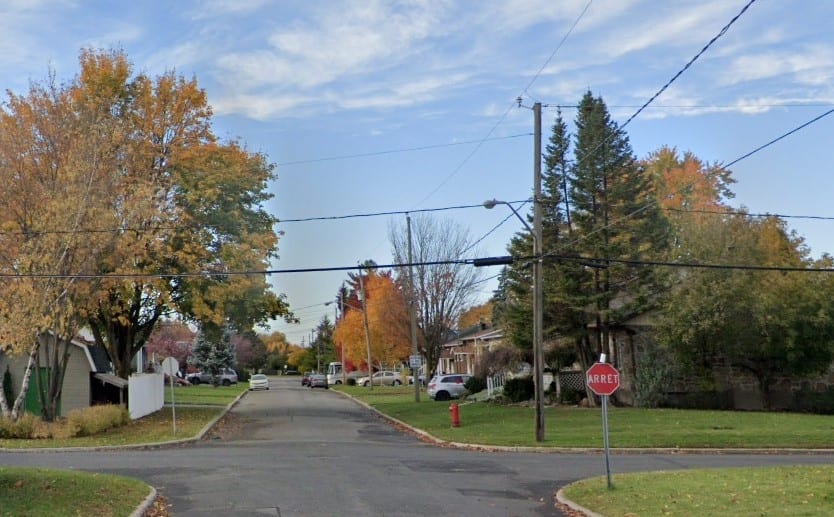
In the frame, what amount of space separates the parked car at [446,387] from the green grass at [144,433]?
1258 cm

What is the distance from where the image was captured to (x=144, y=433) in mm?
28125

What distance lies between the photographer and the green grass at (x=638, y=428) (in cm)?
2389

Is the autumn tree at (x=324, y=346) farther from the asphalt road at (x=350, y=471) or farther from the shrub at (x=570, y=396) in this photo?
the asphalt road at (x=350, y=471)

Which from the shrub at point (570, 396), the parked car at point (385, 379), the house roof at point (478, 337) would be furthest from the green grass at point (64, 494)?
the parked car at point (385, 379)

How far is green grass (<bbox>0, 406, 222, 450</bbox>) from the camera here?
24.5 meters

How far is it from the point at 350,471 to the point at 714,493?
7.35 metres

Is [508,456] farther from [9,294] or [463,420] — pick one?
[9,294]

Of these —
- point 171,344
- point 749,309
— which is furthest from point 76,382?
point 171,344

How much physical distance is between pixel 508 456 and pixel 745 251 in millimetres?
16824

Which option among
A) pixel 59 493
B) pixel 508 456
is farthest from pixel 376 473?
pixel 59 493

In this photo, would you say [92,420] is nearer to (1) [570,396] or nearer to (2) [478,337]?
(1) [570,396]

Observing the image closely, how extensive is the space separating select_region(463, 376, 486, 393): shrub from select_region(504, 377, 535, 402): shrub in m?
5.18

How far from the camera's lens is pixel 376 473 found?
56.4ft

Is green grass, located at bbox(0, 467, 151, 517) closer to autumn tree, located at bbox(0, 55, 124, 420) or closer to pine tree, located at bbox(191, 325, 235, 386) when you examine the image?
autumn tree, located at bbox(0, 55, 124, 420)
